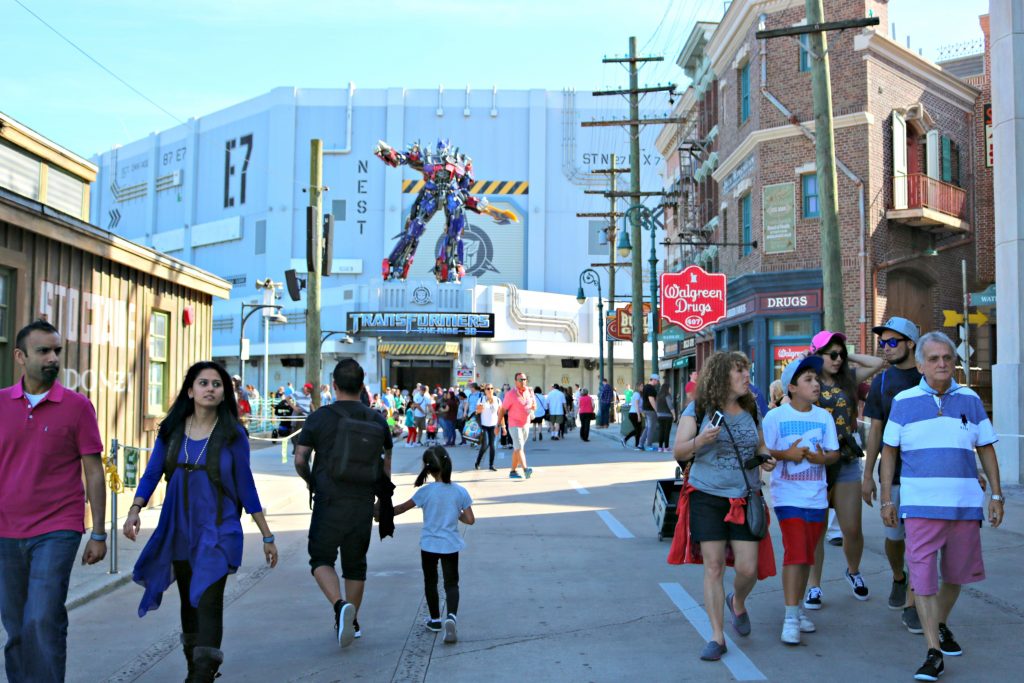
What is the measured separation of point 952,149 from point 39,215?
27.0 m

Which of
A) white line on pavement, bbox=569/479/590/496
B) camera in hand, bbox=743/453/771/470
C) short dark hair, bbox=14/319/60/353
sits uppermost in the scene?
short dark hair, bbox=14/319/60/353

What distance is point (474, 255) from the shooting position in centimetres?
6794

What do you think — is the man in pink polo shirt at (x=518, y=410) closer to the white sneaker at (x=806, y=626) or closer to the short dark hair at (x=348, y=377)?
the short dark hair at (x=348, y=377)

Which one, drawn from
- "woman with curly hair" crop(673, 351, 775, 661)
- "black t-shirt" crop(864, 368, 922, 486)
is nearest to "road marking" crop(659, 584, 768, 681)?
"woman with curly hair" crop(673, 351, 775, 661)

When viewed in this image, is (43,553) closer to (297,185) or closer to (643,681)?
(643,681)

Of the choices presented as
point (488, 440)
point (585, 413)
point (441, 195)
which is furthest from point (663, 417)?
point (441, 195)

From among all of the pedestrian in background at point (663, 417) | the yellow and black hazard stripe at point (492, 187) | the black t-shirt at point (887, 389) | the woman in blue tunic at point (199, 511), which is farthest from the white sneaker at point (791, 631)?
the yellow and black hazard stripe at point (492, 187)

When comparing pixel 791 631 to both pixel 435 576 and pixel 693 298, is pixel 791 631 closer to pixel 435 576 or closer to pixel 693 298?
pixel 435 576

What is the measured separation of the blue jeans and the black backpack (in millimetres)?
1665

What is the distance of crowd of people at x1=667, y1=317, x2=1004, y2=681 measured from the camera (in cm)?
538

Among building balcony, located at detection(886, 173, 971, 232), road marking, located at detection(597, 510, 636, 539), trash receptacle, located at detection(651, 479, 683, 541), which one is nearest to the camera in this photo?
trash receptacle, located at detection(651, 479, 683, 541)

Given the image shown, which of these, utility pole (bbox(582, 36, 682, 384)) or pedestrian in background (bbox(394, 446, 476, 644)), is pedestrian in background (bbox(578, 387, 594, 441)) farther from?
pedestrian in background (bbox(394, 446, 476, 644))

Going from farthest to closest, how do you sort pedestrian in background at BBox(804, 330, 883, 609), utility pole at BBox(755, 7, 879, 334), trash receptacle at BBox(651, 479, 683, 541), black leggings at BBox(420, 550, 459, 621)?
utility pole at BBox(755, 7, 879, 334)
trash receptacle at BBox(651, 479, 683, 541)
pedestrian in background at BBox(804, 330, 883, 609)
black leggings at BBox(420, 550, 459, 621)

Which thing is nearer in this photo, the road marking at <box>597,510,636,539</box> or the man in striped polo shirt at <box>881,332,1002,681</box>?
the man in striped polo shirt at <box>881,332,1002,681</box>
